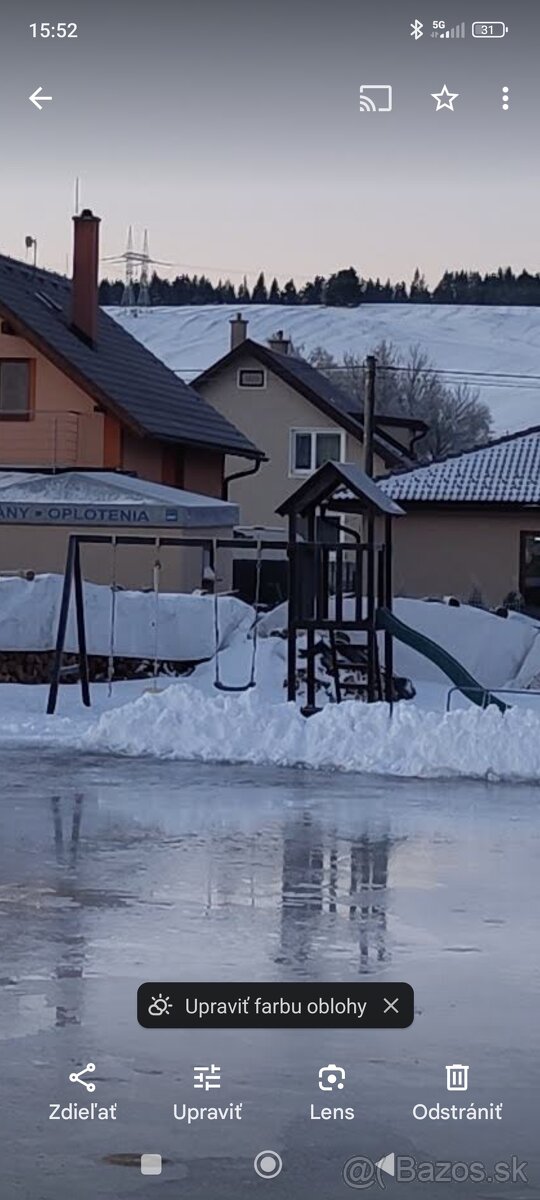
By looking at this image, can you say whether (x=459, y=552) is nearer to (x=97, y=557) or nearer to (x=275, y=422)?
(x=97, y=557)

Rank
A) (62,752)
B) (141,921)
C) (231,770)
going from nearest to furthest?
(141,921) < (231,770) < (62,752)

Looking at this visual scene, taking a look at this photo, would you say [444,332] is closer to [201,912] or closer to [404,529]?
[404,529]

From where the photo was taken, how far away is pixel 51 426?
30938mm

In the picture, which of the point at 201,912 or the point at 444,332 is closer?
the point at 201,912

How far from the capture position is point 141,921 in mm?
7691

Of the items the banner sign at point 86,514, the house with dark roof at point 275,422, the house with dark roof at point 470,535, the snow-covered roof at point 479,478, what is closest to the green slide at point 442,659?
the banner sign at point 86,514

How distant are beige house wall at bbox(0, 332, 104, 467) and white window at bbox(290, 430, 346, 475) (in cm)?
2029

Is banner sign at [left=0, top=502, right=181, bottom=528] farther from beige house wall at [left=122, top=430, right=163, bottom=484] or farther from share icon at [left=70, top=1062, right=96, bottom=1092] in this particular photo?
share icon at [left=70, top=1062, right=96, bottom=1092]

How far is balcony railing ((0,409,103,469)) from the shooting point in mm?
30859

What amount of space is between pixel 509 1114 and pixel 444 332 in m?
102

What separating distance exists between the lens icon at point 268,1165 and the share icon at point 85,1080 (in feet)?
2.20

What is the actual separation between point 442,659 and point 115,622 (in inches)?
215

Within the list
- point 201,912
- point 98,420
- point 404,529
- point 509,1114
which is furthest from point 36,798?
point 404,529

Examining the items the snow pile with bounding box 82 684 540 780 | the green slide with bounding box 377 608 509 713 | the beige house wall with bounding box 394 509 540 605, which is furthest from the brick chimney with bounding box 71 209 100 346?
the snow pile with bounding box 82 684 540 780
